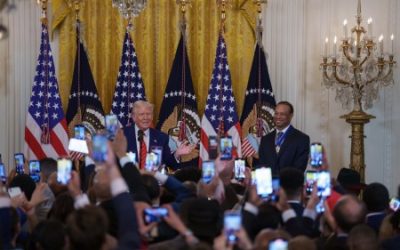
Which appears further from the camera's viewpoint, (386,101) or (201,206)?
(386,101)

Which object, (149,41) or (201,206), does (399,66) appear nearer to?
(149,41)

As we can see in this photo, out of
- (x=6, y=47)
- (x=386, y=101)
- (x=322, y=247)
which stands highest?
(x=6, y=47)

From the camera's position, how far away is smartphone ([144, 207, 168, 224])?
3877 mm

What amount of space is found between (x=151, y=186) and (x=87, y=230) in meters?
1.39

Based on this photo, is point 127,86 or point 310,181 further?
point 127,86

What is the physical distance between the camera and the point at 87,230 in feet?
10.9

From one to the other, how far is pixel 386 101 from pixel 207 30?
99.1 inches

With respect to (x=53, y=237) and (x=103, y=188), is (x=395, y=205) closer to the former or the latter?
(x=103, y=188)

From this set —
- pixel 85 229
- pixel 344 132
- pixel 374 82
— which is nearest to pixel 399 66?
pixel 374 82

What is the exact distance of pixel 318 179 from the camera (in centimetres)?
480

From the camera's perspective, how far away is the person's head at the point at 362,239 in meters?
3.77

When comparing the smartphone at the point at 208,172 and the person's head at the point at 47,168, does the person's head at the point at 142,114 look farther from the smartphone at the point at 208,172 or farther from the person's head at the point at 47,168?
the smartphone at the point at 208,172

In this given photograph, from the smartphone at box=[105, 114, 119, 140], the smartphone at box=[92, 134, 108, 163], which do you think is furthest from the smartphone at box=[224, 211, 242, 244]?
the smartphone at box=[105, 114, 119, 140]

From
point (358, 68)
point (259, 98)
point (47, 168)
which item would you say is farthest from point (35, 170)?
point (358, 68)
